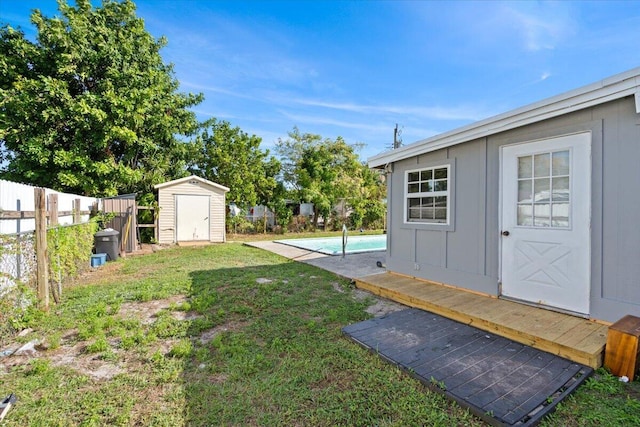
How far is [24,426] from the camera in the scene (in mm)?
1803

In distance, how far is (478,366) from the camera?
7.96ft

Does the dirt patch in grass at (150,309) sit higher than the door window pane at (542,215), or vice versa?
the door window pane at (542,215)

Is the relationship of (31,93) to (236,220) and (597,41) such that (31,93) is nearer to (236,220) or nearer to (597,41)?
(236,220)

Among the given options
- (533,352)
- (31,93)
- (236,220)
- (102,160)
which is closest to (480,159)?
(533,352)

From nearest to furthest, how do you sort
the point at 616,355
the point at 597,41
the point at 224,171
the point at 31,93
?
the point at 616,355 < the point at 597,41 < the point at 31,93 < the point at 224,171

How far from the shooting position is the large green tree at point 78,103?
9812 millimetres

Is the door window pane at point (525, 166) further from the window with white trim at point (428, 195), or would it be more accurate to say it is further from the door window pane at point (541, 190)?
the window with white trim at point (428, 195)

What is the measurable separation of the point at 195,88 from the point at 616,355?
15987 millimetres

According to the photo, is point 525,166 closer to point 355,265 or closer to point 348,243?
point 355,265

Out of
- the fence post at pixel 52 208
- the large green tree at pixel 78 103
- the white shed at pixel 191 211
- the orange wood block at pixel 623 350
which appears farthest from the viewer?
the white shed at pixel 191 211

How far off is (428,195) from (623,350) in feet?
9.58

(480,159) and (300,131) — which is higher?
(300,131)

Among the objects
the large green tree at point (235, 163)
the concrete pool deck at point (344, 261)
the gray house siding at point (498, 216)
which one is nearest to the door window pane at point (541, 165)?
the gray house siding at point (498, 216)

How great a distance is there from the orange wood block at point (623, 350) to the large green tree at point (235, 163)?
12844 mm
